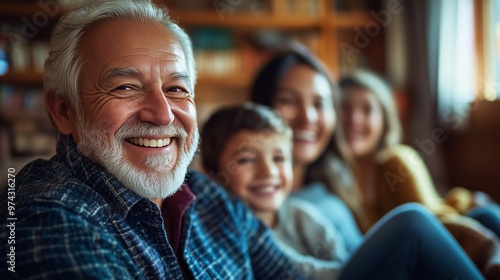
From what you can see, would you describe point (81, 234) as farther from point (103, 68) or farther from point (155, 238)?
point (103, 68)

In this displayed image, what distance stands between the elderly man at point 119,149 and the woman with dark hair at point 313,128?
0.88m

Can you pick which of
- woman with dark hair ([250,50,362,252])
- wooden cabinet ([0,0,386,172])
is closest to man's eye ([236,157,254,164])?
woman with dark hair ([250,50,362,252])

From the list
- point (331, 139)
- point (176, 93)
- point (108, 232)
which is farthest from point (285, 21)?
point (108, 232)

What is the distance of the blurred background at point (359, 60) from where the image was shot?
10.1 ft

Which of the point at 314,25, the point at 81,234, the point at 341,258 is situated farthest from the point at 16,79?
the point at 81,234

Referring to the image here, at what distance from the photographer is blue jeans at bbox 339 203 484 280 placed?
122 cm

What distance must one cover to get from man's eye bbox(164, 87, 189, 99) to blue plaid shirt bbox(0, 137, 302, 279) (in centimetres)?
20

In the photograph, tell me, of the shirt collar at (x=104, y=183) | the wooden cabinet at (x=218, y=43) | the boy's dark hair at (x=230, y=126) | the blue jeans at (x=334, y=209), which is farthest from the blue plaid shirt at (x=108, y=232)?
the wooden cabinet at (x=218, y=43)

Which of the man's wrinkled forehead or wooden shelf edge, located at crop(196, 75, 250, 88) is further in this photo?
wooden shelf edge, located at crop(196, 75, 250, 88)

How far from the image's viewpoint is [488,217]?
5.30ft

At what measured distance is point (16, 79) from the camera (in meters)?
3.18

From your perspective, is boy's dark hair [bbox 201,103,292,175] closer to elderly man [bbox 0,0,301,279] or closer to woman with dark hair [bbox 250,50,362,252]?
woman with dark hair [bbox 250,50,362,252]

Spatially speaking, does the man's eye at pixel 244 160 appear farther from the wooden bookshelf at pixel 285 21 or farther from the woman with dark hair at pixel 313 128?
the wooden bookshelf at pixel 285 21

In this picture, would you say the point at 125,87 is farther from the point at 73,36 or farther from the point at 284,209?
the point at 284,209
